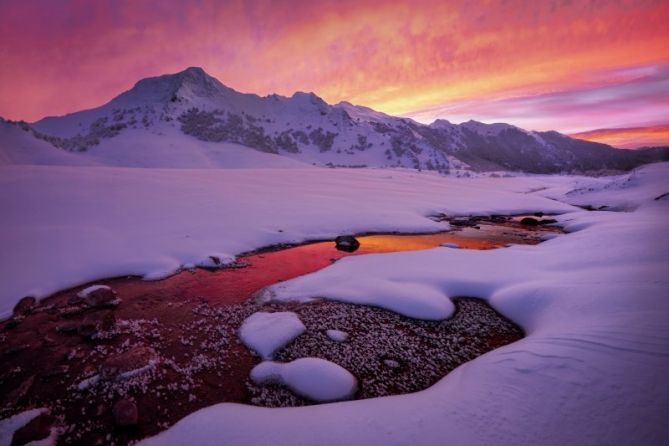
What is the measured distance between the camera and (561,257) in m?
11.2

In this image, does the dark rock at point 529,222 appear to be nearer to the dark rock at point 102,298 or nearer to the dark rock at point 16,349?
the dark rock at point 102,298

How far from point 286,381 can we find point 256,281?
17.9ft

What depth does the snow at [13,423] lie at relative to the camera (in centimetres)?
465

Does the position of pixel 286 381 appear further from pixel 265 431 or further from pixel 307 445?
pixel 307 445

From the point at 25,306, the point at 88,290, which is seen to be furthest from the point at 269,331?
the point at 25,306

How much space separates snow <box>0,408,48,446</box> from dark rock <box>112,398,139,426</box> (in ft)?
3.97

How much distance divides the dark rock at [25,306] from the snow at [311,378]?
22.7 ft

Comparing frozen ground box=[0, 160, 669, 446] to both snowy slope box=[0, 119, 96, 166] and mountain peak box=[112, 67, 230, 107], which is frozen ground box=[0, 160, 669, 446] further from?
mountain peak box=[112, 67, 230, 107]

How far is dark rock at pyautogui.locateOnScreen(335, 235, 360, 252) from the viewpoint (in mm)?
15344

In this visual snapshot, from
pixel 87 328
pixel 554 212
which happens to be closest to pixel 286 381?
pixel 87 328

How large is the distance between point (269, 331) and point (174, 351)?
6.93 ft

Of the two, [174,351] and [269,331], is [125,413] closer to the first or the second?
[174,351]

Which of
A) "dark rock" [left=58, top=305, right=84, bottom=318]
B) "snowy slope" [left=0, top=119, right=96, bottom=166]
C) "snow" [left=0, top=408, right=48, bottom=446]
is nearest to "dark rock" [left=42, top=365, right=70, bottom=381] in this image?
"snow" [left=0, top=408, right=48, bottom=446]

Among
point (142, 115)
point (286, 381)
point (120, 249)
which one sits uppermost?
point (142, 115)
